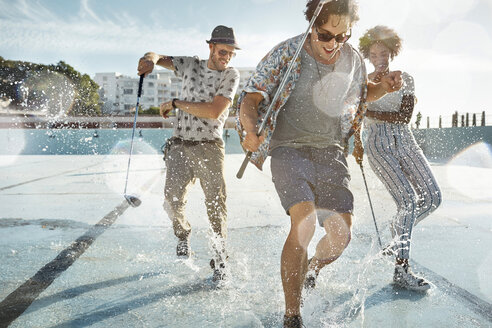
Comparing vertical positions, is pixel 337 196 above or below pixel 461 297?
above

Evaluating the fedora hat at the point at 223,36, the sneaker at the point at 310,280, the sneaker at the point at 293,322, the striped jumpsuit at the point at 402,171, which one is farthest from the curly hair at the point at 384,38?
the sneaker at the point at 293,322

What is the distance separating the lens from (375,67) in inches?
137

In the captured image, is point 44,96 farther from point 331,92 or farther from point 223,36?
point 331,92

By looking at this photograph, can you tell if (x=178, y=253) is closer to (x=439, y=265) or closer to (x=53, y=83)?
(x=439, y=265)

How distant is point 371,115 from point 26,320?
104 inches

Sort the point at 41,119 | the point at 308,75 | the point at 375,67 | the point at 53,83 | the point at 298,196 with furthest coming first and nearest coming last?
the point at 53,83 → the point at 41,119 → the point at 375,67 → the point at 308,75 → the point at 298,196

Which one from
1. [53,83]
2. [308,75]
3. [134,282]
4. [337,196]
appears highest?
[53,83]

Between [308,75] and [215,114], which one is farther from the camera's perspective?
[215,114]

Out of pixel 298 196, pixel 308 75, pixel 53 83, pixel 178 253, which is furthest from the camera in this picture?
pixel 53 83

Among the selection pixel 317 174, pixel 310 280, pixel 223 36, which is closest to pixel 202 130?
pixel 223 36

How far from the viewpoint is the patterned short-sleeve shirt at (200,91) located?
3.54 metres

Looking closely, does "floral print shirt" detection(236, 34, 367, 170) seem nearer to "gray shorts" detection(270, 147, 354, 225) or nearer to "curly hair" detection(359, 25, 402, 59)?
"gray shorts" detection(270, 147, 354, 225)

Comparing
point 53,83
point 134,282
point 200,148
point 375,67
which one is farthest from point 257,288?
point 53,83

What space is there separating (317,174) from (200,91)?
54.1 inches
